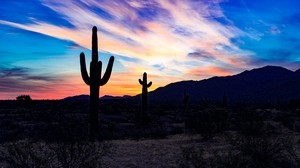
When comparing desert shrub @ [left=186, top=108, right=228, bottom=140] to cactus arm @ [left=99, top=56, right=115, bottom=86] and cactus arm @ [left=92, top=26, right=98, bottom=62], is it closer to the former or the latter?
cactus arm @ [left=99, top=56, right=115, bottom=86]

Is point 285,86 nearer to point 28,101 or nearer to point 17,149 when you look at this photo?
point 28,101

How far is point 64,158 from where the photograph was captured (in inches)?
389

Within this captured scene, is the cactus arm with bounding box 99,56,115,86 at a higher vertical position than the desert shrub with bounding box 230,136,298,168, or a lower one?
higher

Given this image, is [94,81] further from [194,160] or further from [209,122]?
[194,160]

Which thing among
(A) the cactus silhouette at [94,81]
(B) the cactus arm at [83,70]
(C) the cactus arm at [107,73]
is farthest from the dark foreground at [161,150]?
(B) the cactus arm at [83,70]

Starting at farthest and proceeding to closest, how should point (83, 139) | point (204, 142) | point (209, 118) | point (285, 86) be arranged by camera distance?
point (285, 86) < point (209, 118) < point (204, 142) < point (83, 139)

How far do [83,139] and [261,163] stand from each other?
15.0ft

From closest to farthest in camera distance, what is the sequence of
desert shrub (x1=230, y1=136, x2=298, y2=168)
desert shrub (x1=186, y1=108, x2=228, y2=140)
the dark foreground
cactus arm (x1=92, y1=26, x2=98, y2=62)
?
the dark foreground < desert shrub (x1=230, y1=136, x2=298, y2=168) < desert shrub (x1=186, y1=108, x2=228, y2=140) < cactus arm (x1=92, y1=26, x2=98, y2=62)

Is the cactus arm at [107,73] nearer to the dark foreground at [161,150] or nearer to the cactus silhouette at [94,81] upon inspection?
the cactus silhouette at [94,81]

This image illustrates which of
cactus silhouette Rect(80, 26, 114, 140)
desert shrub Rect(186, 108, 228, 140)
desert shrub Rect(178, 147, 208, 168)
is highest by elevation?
cactus silhouette Rect(80, 26, 114, 140)

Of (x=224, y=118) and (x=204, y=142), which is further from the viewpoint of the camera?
(x=224, y=118)

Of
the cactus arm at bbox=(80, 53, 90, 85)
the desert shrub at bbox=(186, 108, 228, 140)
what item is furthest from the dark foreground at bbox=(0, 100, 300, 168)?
the cactus arm at bbox=(80, 53, 90, 85)

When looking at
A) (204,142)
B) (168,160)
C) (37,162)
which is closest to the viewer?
(37,162)

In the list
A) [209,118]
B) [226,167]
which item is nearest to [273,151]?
[226,167]
